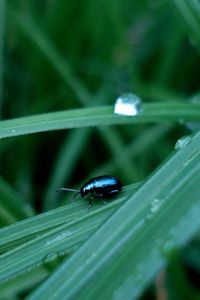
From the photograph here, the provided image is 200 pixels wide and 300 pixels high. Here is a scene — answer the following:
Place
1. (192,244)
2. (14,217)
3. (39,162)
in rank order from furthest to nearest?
(39,162) < (192,244) < (14,217)

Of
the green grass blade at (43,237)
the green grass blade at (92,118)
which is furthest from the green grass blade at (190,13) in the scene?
the green grass blade at (43,237)

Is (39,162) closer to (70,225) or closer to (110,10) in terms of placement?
(110,10)

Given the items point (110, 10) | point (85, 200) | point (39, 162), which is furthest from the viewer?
point (39, 162)

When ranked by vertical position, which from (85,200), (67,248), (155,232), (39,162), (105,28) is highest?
(105,28)

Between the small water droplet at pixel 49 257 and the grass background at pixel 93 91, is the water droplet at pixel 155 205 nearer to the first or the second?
the small water droplet at pixel 49 257

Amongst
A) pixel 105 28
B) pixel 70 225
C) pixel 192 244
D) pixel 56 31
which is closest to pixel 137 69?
pixel 105 28

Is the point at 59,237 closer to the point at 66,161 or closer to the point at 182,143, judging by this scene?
the point at 182,143

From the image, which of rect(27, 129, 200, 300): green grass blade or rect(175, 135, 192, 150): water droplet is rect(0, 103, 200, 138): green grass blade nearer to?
rect(175, 135, 192, 150): water droplet

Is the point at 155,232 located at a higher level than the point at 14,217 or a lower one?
lower
